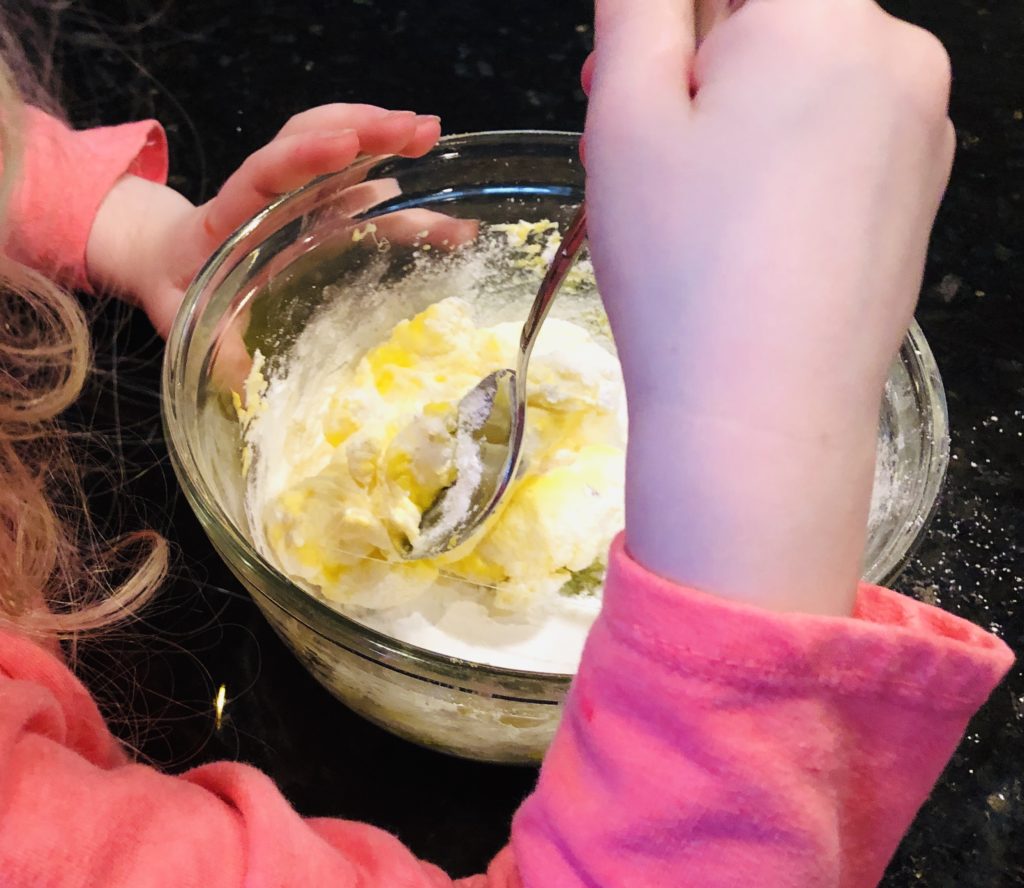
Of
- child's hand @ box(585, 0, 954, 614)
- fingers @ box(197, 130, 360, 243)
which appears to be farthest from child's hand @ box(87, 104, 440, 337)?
child's hand @ box(585, 0, 954, 614)

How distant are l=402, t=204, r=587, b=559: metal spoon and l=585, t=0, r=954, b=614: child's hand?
29 centimetres

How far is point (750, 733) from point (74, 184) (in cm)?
87

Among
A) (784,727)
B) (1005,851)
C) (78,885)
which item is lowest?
(1005,851)

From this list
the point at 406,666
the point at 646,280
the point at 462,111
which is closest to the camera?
the point at 646,280

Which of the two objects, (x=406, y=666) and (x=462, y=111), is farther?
(x=462, y=111)

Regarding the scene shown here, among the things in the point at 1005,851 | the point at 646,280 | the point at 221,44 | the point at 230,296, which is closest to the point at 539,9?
the point at 221,44

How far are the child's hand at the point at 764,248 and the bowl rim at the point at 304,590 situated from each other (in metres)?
0.15

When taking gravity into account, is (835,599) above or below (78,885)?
above

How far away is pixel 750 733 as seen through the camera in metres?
0.35

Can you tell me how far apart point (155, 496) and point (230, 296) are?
7.3 inches

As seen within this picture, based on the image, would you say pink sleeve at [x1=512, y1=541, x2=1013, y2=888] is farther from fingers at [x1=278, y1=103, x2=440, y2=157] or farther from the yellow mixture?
fingers at [x1=278, y1=103, x2=440, y2=157]

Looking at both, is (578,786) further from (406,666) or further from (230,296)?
(230,296)

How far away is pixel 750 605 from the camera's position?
1.14ft

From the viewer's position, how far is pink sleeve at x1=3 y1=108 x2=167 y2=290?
899 millimetres
